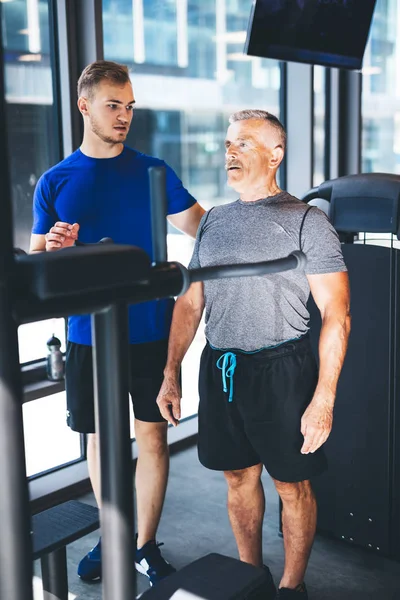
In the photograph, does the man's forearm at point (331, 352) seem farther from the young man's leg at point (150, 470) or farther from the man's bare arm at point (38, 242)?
the man's bare arm at point (38, 242)

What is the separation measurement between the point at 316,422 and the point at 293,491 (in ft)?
0.97

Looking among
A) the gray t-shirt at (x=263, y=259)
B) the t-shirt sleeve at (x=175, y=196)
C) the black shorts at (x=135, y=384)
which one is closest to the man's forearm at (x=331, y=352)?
the gray t-shirt at (x=263, y=259)

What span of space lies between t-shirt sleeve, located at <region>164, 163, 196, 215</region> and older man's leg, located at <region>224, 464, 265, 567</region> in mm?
918

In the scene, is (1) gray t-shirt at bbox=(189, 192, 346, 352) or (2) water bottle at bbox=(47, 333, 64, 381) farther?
(2) water bottle at bbox=(47, 333, 64, 381)

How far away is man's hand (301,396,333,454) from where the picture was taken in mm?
2027

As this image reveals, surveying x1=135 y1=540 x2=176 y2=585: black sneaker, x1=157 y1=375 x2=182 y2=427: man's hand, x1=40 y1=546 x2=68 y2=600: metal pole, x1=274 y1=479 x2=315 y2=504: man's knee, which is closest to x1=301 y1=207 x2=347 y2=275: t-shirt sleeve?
x1=157 y1=375 x2=182 y2=427: man's hand

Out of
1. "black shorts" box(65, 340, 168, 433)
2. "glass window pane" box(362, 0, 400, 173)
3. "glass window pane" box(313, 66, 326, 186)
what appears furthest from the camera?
"glass window pane" box(362, 0, 400, 173)

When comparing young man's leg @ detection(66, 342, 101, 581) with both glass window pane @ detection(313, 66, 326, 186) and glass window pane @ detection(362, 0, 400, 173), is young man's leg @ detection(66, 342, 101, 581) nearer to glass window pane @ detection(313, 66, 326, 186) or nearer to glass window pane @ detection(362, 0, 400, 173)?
glass window pane @ detection(313, 66, 326, 186)

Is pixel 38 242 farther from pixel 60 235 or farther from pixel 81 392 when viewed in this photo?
pixel 81 392

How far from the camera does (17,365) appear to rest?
27.6 inches

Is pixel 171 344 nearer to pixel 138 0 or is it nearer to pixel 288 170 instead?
pixel 138 0

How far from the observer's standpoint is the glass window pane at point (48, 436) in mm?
3283

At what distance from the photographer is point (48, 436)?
335 cm

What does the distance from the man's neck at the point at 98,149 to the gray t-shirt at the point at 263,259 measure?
1.62 feet
